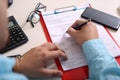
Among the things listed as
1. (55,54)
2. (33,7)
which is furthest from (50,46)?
(33,7)

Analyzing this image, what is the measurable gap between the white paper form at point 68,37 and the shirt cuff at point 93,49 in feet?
0.10

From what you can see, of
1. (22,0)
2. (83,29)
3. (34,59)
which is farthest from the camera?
(22,0)

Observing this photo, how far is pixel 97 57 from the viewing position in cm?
90

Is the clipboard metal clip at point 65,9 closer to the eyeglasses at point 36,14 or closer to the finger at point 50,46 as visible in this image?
the eyeglasses at point 36,14

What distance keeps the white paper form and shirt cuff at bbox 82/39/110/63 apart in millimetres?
29

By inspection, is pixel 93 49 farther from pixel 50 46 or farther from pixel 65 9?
pixel 65 9

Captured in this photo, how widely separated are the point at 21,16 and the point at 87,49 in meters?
0.36

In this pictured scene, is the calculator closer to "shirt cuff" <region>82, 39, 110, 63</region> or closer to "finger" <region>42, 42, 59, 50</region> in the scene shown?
"finger" <region>42, 42, 59, 50</region>

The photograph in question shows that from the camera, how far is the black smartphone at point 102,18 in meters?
1.04

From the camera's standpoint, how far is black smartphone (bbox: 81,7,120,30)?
3.40 ft

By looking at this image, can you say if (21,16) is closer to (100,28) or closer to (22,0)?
(22,0)

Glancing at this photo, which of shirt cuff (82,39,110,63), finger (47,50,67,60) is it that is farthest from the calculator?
shirt cuff (82,39,110,63)

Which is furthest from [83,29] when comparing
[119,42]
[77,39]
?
[119,42]

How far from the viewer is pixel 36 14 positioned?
106cm
